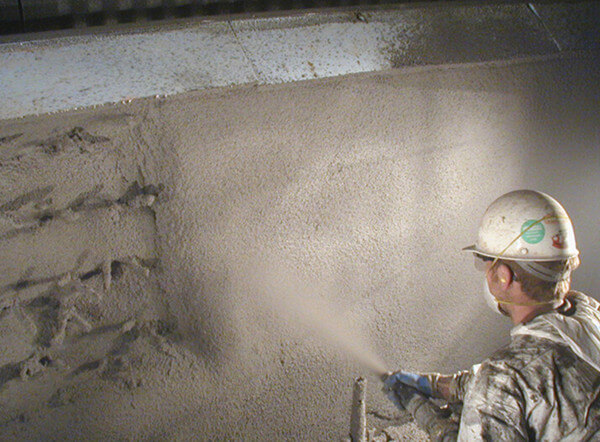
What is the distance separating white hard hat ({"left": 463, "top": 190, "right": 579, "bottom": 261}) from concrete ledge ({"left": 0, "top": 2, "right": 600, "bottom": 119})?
119 centimetres

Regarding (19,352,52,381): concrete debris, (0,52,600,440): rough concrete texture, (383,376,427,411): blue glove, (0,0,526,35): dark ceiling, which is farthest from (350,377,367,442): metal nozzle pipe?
(0,0,526,35): dark ceiling

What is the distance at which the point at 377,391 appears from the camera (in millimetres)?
3334

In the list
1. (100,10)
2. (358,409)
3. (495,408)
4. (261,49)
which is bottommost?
(358,409)

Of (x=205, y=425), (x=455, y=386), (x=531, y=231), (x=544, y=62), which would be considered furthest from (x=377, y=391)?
(x=544, y=62)

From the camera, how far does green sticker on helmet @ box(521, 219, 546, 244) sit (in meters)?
A: 2.20

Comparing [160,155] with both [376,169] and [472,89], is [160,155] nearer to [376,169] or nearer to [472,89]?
[376,169]

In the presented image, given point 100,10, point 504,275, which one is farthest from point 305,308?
point 100,10

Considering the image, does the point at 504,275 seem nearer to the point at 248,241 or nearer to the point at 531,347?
the point at 531,347

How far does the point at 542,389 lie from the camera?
192 cm

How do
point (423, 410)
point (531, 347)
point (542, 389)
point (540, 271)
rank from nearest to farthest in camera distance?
point (542, 389), point (531, 347), point (540, 271), point (423, 410)

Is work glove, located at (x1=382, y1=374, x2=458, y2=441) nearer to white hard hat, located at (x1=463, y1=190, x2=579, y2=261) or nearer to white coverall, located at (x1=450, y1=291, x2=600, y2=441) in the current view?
white coverall, located at (x1=450, y1=291, x2=600, y2=441)

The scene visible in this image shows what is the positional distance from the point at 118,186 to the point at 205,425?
1.39m

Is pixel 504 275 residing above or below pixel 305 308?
above

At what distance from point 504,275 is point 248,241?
1.32m
